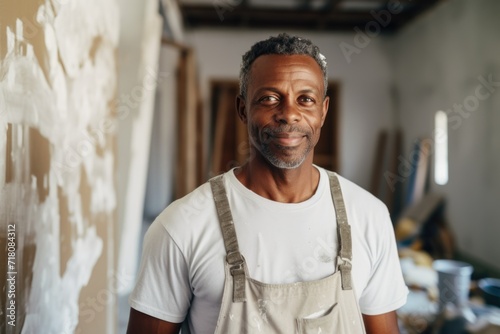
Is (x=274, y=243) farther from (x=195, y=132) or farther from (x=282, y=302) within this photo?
(x=195, y=132)

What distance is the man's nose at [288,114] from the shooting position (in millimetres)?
1168

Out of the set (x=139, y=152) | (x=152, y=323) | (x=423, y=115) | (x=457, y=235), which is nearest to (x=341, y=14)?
(x=423, y=115)

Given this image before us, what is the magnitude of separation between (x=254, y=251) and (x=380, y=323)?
47cm

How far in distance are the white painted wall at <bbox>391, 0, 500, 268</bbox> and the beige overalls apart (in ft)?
Answer: 12.2

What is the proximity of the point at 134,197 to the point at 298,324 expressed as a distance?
1538 millimetres

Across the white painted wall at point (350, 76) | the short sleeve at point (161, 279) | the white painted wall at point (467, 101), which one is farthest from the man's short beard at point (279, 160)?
the white painted wall at point (350, 76)

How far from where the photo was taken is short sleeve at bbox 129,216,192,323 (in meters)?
1.15

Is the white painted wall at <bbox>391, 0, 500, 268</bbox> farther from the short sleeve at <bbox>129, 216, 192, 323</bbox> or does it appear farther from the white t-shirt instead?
the short sleeve at <bbox>129, 216, 192, 323</bbox>

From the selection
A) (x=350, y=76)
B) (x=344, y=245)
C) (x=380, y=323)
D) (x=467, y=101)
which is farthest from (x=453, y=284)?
(x=350, y=76)

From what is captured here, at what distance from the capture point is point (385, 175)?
718cm

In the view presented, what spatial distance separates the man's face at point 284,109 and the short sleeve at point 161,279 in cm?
36

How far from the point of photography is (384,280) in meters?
1.28

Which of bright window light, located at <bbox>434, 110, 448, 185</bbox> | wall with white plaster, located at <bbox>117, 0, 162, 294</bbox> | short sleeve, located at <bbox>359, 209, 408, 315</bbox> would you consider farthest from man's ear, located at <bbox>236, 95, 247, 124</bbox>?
bright window light, located at <bbox>434, 110, 448, 185</bbox>

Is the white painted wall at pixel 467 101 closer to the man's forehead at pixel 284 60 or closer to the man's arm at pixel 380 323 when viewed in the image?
the man's arm at pixel 380 323
